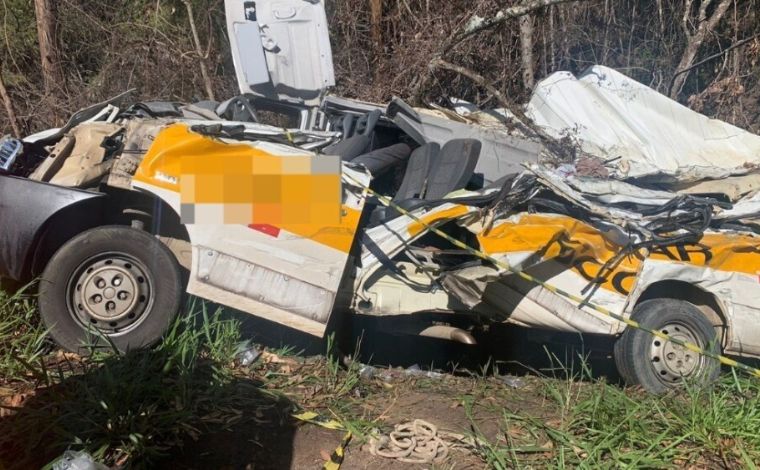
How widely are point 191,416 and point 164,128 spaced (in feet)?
5.68

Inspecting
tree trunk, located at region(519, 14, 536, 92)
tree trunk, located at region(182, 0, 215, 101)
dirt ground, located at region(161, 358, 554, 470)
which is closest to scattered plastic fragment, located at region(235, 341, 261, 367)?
dirt ground, located at region(161, 358, 554, 470)

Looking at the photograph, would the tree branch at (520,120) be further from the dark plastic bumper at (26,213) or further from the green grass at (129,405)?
the dark plastic bumper at (26,213)

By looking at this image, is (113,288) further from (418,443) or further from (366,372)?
(418,443)

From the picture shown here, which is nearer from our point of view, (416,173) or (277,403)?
(277,403)

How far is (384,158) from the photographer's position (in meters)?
5.09

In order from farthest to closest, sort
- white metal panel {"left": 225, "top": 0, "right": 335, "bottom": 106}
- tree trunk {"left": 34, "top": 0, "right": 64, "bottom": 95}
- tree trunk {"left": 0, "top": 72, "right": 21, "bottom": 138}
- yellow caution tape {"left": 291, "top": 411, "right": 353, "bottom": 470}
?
tree trunk {"left": 34, "top": 0, "right": 64, "bottom": 95} → tree trunk {"left": 0, "top": 72, "right": 21, "bottom": 138} → white metal panel {"left": 225, "top": 0, "right": 335, "bottom": 106} → yellow caution tape {"left": 291, "top": 411, "right": 353, "bottom": 470}

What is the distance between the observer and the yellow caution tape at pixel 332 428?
366 centimetres

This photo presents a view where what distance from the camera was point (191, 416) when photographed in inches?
145

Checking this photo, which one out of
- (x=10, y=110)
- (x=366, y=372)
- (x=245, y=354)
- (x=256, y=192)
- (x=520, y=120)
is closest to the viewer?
(x=256, y=192)

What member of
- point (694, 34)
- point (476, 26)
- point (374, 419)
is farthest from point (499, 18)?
point (374, 419)

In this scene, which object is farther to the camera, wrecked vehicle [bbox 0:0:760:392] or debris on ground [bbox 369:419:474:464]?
wrecked vehicle [bbox 0:0:760:392]

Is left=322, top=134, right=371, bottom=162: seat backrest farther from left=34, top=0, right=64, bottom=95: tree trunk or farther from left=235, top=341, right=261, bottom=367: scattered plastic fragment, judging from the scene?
left=34, top=0, right=64, bottom=95: tree trunk

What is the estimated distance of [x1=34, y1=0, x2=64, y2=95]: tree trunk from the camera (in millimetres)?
8305

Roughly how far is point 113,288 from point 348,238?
4.49 ft
